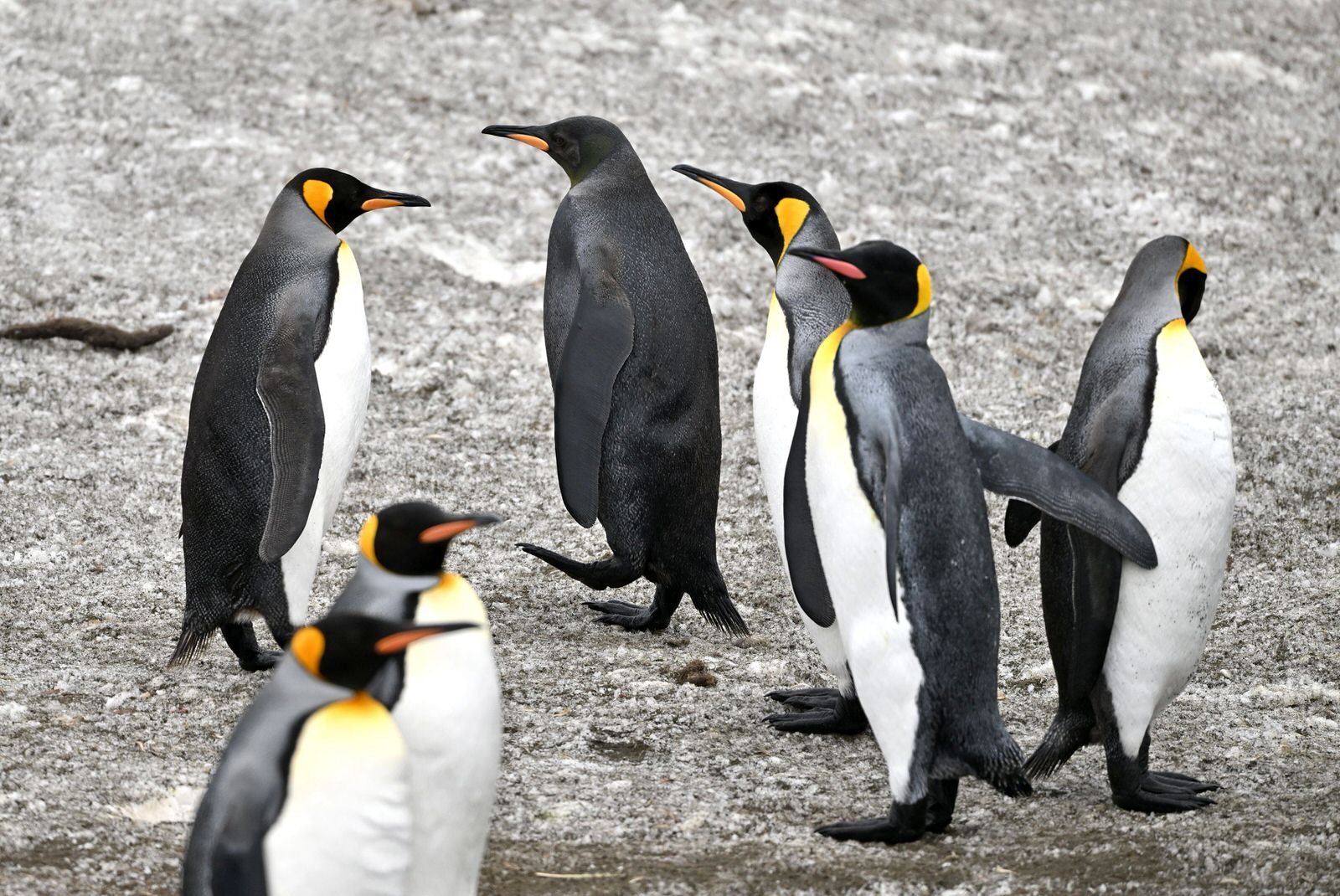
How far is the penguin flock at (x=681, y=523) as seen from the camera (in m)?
2.45

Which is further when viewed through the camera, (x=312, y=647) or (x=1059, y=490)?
(x=1059, y=490)

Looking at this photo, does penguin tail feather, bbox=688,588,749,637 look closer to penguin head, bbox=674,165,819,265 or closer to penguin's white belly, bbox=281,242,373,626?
penguin head, bbox=674,165,819,265

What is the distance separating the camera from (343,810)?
2383 millimetres

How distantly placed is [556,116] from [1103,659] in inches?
190

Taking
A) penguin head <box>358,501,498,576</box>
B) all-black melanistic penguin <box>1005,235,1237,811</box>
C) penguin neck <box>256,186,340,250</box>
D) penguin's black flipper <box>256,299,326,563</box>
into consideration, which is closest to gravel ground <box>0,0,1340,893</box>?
all-black melanistic penguin <box>1005,235,1237,811</box>

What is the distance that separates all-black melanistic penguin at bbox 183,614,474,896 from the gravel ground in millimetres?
597

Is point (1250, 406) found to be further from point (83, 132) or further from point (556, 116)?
point (83, 132)

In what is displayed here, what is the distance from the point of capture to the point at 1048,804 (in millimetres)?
3391

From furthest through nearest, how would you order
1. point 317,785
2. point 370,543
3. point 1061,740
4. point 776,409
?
1. point 776,409
2. point 1061,740
3. point 370,543
4. point 317,785

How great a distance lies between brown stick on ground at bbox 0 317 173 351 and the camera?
5871 mm

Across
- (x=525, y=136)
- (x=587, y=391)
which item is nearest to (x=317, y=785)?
(x=587, y=391)

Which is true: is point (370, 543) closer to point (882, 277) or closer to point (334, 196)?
point (882, 277)

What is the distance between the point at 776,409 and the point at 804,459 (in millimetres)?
767

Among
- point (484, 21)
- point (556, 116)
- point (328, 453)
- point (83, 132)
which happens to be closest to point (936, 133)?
point (556, 116)
